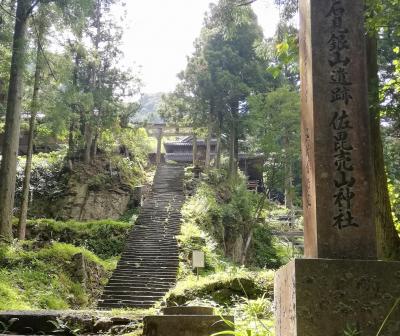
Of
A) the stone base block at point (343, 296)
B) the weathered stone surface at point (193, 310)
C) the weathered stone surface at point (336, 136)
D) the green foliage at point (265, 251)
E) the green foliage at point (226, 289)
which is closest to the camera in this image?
the stone base block at point (343, 296)

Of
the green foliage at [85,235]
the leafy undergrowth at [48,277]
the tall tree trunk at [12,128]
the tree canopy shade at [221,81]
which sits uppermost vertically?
the tree canopy shade at [221,81]

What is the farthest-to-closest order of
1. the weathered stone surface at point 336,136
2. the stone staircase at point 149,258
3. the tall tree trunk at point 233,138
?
1. the tall tree trunk at point 233,138
2. the stone staircase at point 149,258
3. the weathered stone surface at point 336,136

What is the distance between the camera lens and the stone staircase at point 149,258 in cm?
1316

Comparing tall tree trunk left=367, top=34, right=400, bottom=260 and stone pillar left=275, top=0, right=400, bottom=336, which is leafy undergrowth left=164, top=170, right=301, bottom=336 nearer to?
tall tree trunk left=367, top=34, right=400, bottom=260

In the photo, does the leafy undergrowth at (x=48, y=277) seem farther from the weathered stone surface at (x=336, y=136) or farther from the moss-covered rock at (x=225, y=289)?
the weathered stone surface at (x=336, y=136)

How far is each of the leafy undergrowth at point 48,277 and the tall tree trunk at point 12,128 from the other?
90 centimetres

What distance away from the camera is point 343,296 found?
10.5ft

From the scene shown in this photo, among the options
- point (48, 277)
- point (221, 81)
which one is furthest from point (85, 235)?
point (221, 81)

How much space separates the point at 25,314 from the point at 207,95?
19.9 metres

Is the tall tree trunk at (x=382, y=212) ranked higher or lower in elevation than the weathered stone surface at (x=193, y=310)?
higher

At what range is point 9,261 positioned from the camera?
11.7 metres

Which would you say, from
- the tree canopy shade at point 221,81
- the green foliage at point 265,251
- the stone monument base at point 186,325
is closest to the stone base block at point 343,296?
the stone monument base at point 186,325

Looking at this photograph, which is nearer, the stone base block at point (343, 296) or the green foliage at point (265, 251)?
the stone base block at point (343, 296)

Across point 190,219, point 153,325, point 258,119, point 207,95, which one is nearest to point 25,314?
point 153,325
